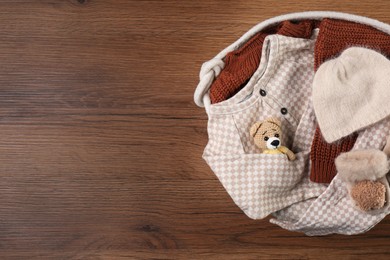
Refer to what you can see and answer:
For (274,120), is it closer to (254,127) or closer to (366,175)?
(254,127)

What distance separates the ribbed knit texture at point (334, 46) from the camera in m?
0.73

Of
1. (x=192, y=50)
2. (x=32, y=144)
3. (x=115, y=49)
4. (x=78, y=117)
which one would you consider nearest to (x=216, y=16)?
(x=192, y=50)

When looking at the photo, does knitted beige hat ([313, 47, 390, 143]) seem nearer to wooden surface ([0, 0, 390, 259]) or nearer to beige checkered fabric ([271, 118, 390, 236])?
beige checkered fabric ([271, 118, 390, 236])

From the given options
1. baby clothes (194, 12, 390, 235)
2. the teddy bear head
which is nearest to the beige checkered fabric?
baby clothes (194, 12, 390, 235)

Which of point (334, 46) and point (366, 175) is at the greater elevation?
point (334, 46)

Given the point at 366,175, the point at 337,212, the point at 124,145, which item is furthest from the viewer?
the point at 124,145

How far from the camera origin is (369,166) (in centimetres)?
65

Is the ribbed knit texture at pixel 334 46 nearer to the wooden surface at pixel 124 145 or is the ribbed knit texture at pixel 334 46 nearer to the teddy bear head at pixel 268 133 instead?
the teddy bear head at pixel 268 133

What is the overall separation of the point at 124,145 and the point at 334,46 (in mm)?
463

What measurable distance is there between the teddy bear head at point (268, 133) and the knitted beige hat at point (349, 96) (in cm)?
7

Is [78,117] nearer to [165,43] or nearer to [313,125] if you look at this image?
[165,43]

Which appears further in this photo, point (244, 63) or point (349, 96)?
point (244, 63)

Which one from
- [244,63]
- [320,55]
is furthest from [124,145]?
[320,55]

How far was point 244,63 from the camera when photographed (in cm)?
78
